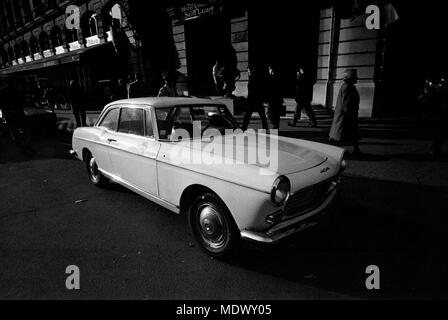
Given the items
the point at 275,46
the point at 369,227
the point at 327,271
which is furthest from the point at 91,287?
the point at 275,46

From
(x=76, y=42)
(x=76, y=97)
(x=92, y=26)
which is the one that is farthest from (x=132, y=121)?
(x=76, y=42)

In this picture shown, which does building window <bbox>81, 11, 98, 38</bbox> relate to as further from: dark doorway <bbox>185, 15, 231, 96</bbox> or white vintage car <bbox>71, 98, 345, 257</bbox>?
white vintage car <bbox>71, 98, 345, 257</bbox>

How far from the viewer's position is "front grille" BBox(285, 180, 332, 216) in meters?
2.60

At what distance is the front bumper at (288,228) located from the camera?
2.47m

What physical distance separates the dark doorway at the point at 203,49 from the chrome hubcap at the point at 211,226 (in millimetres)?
14648

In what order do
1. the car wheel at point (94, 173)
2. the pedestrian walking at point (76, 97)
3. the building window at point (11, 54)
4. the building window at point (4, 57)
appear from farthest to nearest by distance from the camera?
the building window at point (4, 57), the building window at point (11, 54), the pedestrian walking at point (76, 97), the car wheel at point (94, 173)

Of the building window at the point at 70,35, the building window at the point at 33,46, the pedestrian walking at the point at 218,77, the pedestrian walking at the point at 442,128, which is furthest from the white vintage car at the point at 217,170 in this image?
the building window at the point at 33,46

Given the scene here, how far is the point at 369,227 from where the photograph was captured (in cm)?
346

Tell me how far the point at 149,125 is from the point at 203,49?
15.0m

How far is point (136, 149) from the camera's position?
3.63 metres

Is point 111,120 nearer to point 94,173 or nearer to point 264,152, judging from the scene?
point 94,173

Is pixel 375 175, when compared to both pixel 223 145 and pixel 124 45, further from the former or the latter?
pixel 124 45

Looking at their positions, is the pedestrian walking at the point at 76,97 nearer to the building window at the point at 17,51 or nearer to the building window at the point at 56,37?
the building window at the point at 56,37
